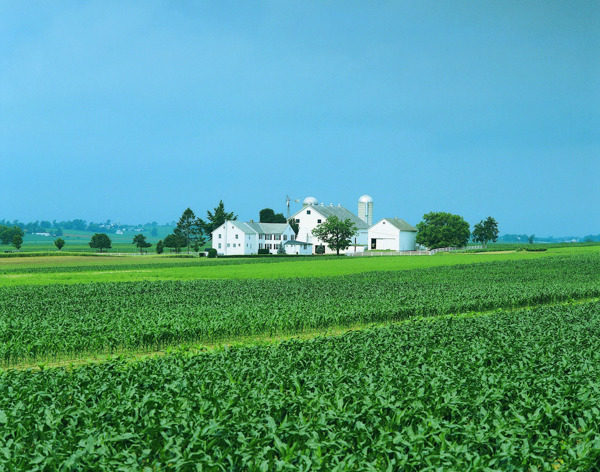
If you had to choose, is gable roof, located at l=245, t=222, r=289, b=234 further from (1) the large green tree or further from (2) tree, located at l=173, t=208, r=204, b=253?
(1) the large green tree

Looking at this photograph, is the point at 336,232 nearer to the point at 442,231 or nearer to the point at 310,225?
the point at 310,225

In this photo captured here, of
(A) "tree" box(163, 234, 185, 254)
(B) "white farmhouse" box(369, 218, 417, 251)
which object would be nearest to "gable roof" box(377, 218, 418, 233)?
(B) "white farmhouse" box(369, 218, 417, 251)

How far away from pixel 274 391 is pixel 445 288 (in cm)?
2915

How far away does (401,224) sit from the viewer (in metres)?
125

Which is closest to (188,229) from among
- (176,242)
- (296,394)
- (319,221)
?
(176,242)

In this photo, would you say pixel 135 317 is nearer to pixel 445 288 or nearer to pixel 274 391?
pixel 274 391

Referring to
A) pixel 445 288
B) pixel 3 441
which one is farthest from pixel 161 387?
pixel 445 288

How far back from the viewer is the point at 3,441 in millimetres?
8547

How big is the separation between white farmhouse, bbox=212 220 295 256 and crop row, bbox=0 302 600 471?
102495mm

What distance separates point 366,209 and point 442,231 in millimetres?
24104

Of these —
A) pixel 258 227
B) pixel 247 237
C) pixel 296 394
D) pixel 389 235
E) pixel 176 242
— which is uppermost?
pixel 258 227

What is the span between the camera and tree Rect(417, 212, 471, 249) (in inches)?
4966

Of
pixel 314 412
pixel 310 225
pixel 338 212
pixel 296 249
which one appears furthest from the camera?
pixel 338 212

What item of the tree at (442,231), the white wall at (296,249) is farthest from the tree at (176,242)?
the tree at (442,231)
